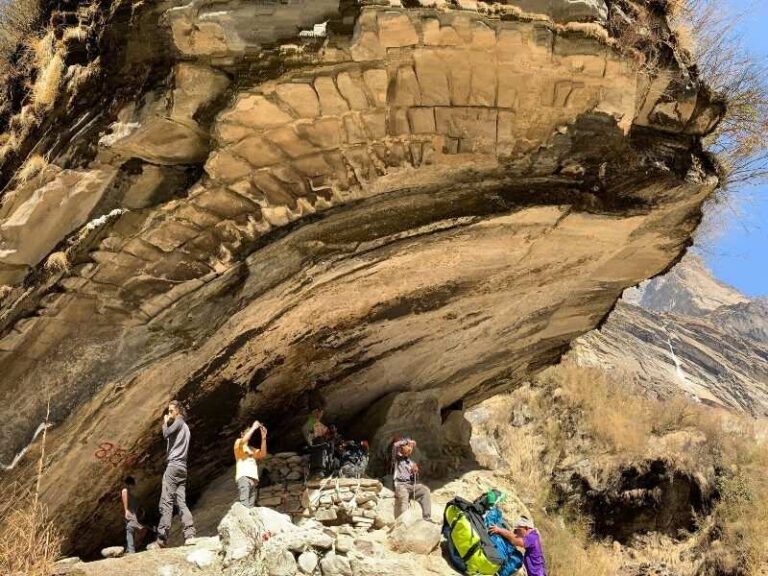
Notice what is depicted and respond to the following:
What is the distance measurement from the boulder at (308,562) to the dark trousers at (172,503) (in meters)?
1.24

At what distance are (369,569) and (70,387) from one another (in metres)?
3.01

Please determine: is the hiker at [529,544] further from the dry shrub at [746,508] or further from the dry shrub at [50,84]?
the dry shrub at [746,508]

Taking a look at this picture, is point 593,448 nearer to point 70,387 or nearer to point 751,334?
point 70,387

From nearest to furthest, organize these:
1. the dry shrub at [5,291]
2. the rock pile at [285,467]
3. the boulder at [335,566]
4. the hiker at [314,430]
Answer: the boulder at [335,566] < the dry shrub at [5,291] < the rock pile at [285,467] < the hiker at [314,430]

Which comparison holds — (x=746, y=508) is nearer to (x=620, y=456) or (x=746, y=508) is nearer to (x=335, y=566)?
(x=620, y=456)

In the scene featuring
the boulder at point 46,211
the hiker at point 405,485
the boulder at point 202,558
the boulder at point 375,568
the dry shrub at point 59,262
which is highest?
the boulder at point 46,211

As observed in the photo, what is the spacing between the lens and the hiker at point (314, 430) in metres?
7.93

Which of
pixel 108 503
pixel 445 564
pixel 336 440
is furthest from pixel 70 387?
pixel 445 564

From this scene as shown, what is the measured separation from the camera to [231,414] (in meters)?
7.83

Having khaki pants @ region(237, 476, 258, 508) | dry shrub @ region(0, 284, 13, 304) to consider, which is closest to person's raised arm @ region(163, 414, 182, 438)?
khaki pants @ region(237, 476, 258, 508)

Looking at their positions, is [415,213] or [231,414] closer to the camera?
[415,213]

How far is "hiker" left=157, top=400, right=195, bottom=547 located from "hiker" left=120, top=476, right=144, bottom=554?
554 millimetres

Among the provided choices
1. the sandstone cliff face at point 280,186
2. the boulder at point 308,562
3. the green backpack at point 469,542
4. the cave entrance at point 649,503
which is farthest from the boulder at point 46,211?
the cave entrance at point 649,503

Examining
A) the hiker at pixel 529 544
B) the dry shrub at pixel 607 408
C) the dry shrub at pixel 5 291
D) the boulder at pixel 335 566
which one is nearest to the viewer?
the boulder at pixel 335 566
